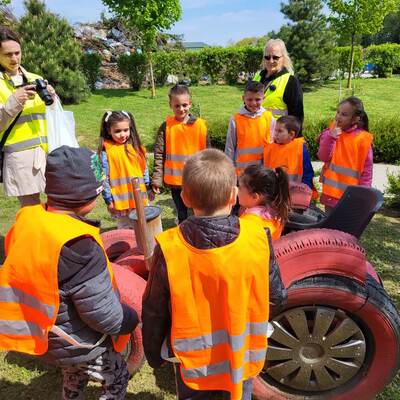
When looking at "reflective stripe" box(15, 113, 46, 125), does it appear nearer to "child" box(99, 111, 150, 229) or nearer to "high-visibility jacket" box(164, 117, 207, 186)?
"child" box(99, 111, 150, 229)

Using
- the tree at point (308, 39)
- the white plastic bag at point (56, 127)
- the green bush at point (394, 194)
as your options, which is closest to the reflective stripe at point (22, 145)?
the white plastic bag at point (56, 127)

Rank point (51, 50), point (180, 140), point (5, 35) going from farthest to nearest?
1. point (51, 50)
2. point (180, 140)
3. point (5, 35)

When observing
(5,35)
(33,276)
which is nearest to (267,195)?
(33,276)

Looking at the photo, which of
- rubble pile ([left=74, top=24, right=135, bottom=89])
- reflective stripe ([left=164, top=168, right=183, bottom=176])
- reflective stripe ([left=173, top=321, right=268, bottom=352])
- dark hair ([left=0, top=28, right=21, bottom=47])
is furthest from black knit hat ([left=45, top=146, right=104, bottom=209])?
rubble pile ([left=74, top=24, right=135, bottom=89])

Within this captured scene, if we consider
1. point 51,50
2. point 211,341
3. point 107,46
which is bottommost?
point 211,341

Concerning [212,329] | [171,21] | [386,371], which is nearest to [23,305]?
[212,329]

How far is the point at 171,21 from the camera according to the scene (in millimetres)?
17594

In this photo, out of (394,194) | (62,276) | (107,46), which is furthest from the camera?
(107,46)

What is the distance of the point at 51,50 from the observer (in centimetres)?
1464

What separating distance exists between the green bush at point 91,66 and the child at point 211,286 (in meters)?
19.3

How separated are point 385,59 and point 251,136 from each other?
2462cm

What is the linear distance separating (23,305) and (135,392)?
1.16 m

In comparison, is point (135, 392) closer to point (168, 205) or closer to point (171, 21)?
point (168, 205)

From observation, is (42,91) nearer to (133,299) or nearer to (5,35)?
(5,35)
